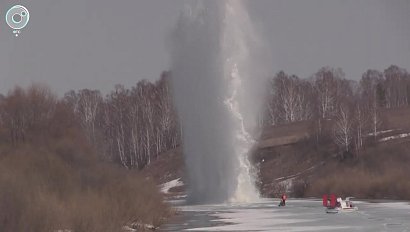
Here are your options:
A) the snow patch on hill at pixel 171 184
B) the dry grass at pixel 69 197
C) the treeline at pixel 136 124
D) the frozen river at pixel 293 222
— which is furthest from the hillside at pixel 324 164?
the dry grass at pixel 69 197

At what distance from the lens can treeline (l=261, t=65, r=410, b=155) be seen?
76500mm

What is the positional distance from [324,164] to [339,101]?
15.2 meters

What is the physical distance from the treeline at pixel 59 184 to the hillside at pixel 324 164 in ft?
73.7

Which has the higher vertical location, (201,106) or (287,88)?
(287,88)

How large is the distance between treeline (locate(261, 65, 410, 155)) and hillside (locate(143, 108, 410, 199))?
1264mm

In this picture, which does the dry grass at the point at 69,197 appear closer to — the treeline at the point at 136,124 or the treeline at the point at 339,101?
the treeline at the point at 339,101

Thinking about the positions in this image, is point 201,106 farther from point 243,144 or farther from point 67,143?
point 67,143

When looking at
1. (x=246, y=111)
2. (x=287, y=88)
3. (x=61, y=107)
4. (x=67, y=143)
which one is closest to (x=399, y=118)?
(x=287, y=88)

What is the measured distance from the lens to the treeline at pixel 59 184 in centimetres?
1888

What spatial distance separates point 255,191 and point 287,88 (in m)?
54.4

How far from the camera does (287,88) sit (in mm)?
105125

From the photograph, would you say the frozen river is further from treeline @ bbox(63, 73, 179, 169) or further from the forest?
treeline @ bbox(63, 73, 179, 169)

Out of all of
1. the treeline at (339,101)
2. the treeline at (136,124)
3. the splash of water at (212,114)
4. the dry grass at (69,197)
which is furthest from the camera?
the treeline at (136,124)

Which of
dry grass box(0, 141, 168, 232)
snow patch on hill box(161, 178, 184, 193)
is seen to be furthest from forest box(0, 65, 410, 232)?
snow patch on hill box(161, 178, 184, 193)
